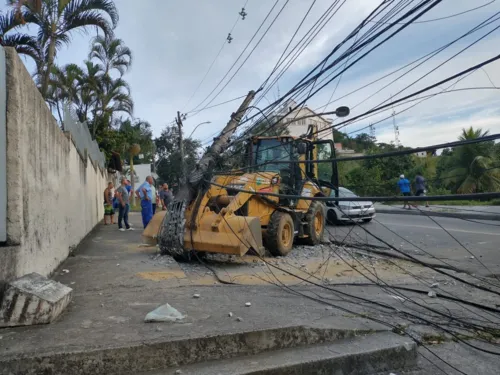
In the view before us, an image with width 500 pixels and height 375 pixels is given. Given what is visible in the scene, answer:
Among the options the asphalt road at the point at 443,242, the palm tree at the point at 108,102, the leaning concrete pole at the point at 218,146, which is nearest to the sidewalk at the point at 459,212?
the asphalt road at the point at 443,242

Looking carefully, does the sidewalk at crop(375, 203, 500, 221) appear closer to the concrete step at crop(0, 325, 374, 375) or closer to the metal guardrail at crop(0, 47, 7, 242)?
the concrete step at crop(0, 325, 374, 375)

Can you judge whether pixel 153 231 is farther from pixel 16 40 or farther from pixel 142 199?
pixel 16 40

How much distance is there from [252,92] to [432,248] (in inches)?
208

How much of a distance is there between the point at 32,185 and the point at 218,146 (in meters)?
3.92

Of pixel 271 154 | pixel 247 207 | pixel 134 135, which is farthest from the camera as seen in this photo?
pixel 134 135

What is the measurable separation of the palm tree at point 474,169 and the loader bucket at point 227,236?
10.7 feet

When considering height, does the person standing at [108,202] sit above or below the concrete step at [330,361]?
above

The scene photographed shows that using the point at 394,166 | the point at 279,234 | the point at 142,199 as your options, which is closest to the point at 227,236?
the point at 279,234

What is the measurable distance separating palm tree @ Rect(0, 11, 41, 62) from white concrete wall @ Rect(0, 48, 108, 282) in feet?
17.3

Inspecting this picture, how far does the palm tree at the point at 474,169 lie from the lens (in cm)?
716

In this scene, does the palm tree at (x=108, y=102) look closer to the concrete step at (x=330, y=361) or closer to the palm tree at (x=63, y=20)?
the palm tree at (x=63, y=20)

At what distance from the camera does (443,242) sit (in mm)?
10508

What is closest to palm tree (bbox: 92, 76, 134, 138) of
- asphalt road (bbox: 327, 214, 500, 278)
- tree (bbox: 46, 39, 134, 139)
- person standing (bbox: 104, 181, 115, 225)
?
tree (bbox: 46, 39, 134, 139)

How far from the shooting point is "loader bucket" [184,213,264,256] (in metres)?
7.27
